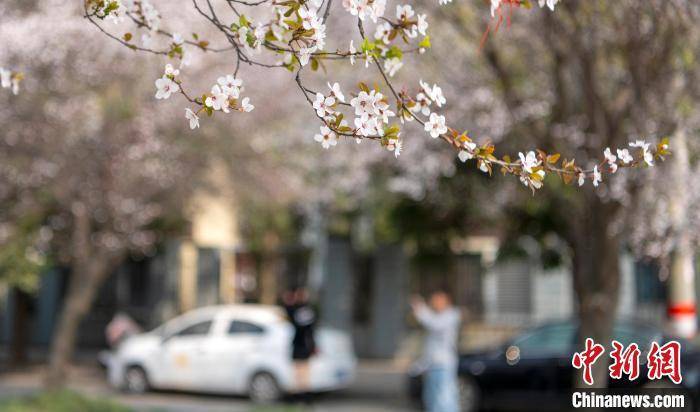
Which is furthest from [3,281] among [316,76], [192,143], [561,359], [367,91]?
[367,91]

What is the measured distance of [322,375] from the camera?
46.2 feet

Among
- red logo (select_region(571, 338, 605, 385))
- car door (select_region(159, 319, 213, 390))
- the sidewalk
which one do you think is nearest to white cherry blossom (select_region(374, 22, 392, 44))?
red logo (select_region(571, 338, 605, 385))

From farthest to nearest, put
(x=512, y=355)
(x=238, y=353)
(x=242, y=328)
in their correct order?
(x=242, y=328) → (x=238, y=353) → (x=512, y=355)

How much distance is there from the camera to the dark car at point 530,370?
11977 mm

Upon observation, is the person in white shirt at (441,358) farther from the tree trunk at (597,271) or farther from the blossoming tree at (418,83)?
the tree trunk at (597,271)

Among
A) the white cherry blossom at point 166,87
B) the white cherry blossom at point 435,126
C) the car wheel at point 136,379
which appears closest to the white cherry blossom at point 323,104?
the white cherry blossom at point 435,126

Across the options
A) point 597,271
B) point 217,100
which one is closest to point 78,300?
point 597,271

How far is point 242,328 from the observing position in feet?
48.8

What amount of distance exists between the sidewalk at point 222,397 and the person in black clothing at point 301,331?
0.68 m

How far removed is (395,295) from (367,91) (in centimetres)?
1850

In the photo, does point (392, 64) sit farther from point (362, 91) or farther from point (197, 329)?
point (197, 329)

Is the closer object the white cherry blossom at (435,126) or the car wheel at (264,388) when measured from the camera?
the white cherry blossom at (435,126)

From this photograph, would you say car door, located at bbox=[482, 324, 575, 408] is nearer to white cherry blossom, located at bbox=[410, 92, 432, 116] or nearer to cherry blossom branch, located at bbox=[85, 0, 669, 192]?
cherry blossom branch, located at bbox=[85, 0, 669, 192]

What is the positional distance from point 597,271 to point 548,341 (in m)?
4.38
